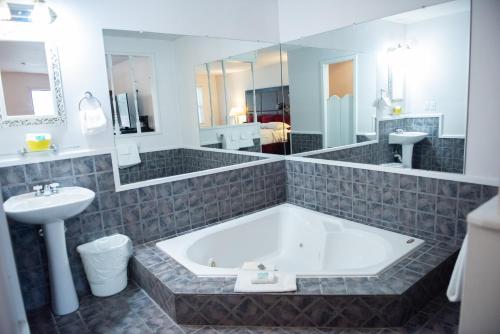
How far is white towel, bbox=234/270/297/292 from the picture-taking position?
76.9 inches

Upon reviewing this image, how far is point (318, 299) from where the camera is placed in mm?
1916

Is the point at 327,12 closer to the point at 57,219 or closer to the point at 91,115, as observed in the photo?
the point at 91,115

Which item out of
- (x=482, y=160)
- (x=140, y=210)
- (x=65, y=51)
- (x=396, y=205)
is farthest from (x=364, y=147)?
(x=65, y=51)

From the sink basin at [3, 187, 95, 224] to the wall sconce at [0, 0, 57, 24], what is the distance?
3.62 ft

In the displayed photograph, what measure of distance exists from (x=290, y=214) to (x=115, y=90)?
74.0 inches

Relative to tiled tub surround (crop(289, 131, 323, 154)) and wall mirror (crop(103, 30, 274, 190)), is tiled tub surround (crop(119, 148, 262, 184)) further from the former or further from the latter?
tiled tub surround (crop(289, 131, 323, 154))

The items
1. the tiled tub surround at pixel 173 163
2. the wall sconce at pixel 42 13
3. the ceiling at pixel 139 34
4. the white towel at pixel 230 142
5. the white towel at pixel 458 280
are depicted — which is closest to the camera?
the white towel at pixel 458 280

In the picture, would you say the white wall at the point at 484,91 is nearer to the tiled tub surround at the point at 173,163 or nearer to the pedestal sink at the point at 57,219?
the tiled tub surround at the point at 173,163

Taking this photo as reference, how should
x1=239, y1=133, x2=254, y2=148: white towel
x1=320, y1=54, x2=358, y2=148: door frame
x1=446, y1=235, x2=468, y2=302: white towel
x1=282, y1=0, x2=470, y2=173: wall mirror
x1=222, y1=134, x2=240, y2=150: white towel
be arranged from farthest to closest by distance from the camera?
x1=239, y1=133, x2=254, y2=148: white towel
x1=222, y1=134, x2=240, y2=150: white towel
x1=320, y1=54, x2=358, y2=148: door frame
x1=282, y1=0, x2=470, y2=173: wall mirror
x1=446, y1=235, x2=468, y2=302: white towel

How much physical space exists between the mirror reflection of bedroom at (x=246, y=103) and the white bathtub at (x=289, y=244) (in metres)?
0.76

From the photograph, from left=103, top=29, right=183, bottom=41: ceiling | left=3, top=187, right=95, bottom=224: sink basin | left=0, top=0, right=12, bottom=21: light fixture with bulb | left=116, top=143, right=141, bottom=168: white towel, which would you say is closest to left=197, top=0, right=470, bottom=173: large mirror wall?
left=103, top=29, right=183, bottom=41: ceiling

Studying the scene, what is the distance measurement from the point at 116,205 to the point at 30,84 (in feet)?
3.28

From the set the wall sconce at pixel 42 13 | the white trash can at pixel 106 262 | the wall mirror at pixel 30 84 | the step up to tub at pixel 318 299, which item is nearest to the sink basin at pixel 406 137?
the step up to tub at pixel 318 299

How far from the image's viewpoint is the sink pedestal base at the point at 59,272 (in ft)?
7.02
